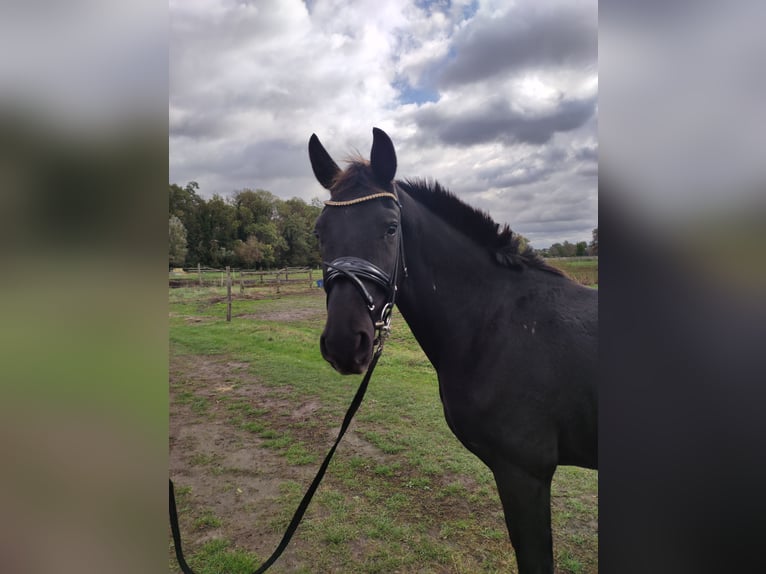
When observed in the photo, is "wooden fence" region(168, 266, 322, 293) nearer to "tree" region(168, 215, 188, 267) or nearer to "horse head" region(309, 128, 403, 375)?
"tree" region(168, 215, 188, 267)

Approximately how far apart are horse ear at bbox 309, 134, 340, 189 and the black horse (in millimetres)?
40

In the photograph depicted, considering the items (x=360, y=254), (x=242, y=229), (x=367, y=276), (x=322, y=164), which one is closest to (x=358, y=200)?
(x=360, y=254)

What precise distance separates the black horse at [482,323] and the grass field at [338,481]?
128cm

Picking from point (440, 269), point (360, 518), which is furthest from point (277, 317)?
point (440, 269)

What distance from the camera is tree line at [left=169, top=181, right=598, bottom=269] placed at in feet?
16.5

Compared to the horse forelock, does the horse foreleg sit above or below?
below

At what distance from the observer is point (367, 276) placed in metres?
1.69

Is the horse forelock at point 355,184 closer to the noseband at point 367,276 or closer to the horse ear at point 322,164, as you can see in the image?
the noseband at point 367,276

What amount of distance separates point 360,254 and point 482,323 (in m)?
0.81

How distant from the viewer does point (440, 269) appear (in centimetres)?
206

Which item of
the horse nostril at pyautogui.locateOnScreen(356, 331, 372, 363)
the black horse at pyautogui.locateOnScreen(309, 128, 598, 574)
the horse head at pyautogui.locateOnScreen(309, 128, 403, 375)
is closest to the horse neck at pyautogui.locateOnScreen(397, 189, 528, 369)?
the black horse at pyautogui.locateOnScreen(309, 128, 598, 574)
